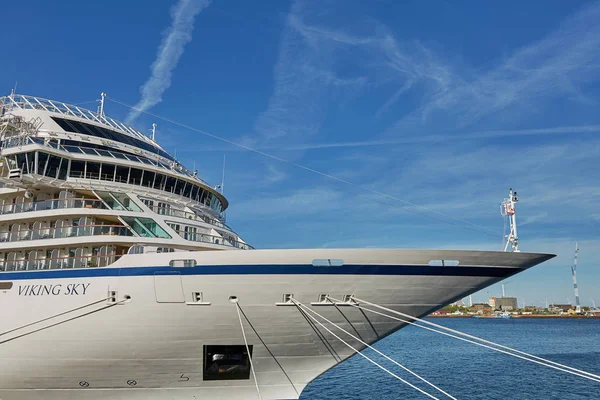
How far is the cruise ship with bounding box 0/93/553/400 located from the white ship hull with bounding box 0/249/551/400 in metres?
0.04

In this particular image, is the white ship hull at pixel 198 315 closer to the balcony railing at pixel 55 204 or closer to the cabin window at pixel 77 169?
the balcony railing at pixel 55 204

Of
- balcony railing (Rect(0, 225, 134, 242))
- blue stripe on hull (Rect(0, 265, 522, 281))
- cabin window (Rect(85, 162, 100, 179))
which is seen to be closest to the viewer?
blue stripe on hull (Rect(0, 265, 522, 281))

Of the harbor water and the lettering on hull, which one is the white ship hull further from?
the harbor water

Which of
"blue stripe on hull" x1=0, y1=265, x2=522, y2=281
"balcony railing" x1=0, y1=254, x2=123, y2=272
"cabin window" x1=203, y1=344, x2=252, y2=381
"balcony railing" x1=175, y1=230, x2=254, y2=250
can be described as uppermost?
"balcony railing" x1=175, y1=230, x2=254, y2=250

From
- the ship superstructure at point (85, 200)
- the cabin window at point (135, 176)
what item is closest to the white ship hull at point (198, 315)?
the ship superstructure at point (85, 200)

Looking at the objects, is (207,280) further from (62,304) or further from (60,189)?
(60,189)

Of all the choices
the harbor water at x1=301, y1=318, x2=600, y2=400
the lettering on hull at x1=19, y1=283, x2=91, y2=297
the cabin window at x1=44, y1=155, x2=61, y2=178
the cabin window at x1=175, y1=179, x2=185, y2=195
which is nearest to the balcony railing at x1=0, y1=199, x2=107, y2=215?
the cabin window at x1=44, y1=155, x2=61, y2=178

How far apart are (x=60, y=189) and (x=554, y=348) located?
50.6 meters

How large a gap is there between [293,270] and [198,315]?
9.86 feet

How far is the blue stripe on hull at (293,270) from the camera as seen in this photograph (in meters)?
14.0

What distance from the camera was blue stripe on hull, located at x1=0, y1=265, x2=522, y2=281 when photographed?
1398 centimetres

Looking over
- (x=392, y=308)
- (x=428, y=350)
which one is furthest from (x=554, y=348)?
(x=392, y=308)

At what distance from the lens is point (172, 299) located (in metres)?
14.1

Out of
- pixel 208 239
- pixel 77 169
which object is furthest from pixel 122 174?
pixel 208 239
